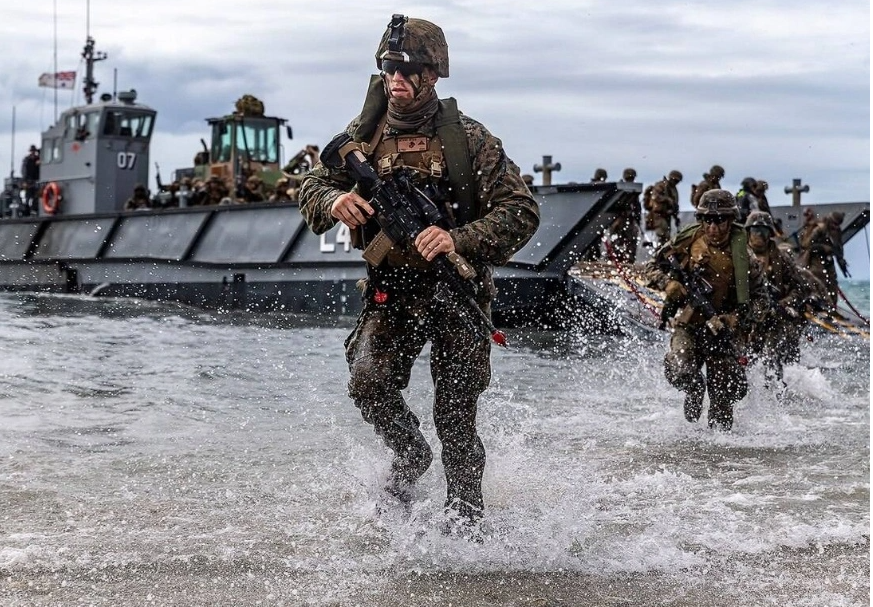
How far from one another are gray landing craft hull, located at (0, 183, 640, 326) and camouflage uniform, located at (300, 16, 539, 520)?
43.1 feet

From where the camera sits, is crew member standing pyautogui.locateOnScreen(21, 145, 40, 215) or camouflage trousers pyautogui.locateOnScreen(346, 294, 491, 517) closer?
camouflage trousers pyautogui.locateOnScreen(346, 294, 491, 517)

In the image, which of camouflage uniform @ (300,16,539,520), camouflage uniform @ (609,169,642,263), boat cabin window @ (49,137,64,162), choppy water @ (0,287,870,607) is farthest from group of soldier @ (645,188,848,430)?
boat cabin window @ (49,137,64,162)

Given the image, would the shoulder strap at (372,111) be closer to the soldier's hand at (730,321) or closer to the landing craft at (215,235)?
the soldier's hand at (730,321)

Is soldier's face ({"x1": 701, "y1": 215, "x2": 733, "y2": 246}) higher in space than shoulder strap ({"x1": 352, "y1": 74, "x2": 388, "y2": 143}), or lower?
lower

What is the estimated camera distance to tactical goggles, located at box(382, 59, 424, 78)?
5043mm

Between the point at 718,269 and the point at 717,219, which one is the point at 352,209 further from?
the point at 718,269

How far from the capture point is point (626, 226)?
64.1 feet

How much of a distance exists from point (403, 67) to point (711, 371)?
4.85 m

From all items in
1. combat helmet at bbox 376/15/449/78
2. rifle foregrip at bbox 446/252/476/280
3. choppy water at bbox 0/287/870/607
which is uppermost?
combat helmet at bbox 376/15/449/78

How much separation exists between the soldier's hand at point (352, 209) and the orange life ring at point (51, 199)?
22.9 m

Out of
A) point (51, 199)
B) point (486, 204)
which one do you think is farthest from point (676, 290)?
point (51, 199)

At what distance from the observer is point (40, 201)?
27641 mm

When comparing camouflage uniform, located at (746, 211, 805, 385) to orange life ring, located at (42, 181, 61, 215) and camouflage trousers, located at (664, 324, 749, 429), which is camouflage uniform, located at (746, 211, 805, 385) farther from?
orange life ring, located at (42, 181, 61, 215)

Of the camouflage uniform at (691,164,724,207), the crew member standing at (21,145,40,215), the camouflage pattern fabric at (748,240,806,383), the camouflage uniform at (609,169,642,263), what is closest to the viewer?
the camouflage pattern fabric at (748,240,806,383)
